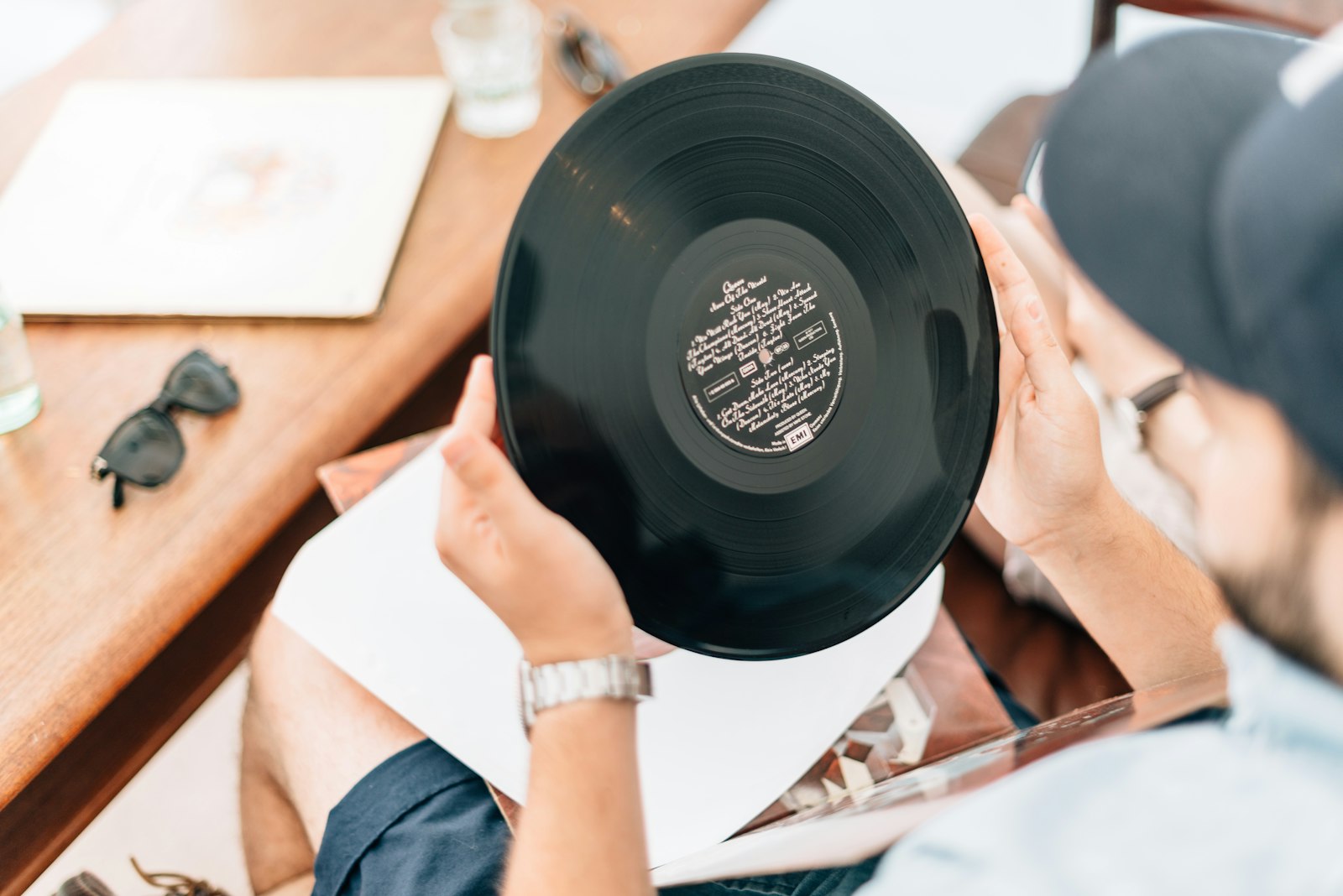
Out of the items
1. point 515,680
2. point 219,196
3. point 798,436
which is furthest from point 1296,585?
point 219,196

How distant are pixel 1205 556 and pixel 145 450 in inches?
27.9

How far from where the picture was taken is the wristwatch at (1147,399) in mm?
965

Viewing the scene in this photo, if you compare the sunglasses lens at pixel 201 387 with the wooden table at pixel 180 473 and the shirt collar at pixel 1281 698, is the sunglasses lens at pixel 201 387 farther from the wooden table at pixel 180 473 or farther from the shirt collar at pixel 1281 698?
the shirt collar at pixel 1281 698

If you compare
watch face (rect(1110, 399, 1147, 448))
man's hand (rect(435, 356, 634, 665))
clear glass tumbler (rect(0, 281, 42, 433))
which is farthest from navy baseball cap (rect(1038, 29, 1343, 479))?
clear glass tumbler (rect(0, 281, 42, 433))

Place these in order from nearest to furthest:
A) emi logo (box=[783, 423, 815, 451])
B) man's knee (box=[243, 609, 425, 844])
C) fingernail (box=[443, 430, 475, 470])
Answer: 1. fingernail (box=[443, 430, 475, 470])
2. emi logo (box=[783, 423, 815, 451])
3. man's knee (box=[243, 609, 425, 844])

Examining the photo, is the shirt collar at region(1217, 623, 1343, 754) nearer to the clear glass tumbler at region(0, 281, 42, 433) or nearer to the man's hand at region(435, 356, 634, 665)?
the man's hand at region(435, 356, 634, 665)

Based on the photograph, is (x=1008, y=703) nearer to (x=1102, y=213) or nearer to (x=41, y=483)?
(x=1102, y=213)

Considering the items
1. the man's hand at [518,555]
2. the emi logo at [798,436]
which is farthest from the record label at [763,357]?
the man's hand at [518,555]

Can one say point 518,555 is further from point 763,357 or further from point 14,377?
point 14,377

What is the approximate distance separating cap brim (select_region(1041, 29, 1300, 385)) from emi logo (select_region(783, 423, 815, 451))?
0.20 metres

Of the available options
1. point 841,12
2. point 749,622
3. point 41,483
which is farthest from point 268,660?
point 841,12

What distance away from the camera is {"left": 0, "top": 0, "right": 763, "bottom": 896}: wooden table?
65 centimetres

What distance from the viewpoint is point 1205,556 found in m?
0.47

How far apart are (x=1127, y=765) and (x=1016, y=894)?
0.28 ft
